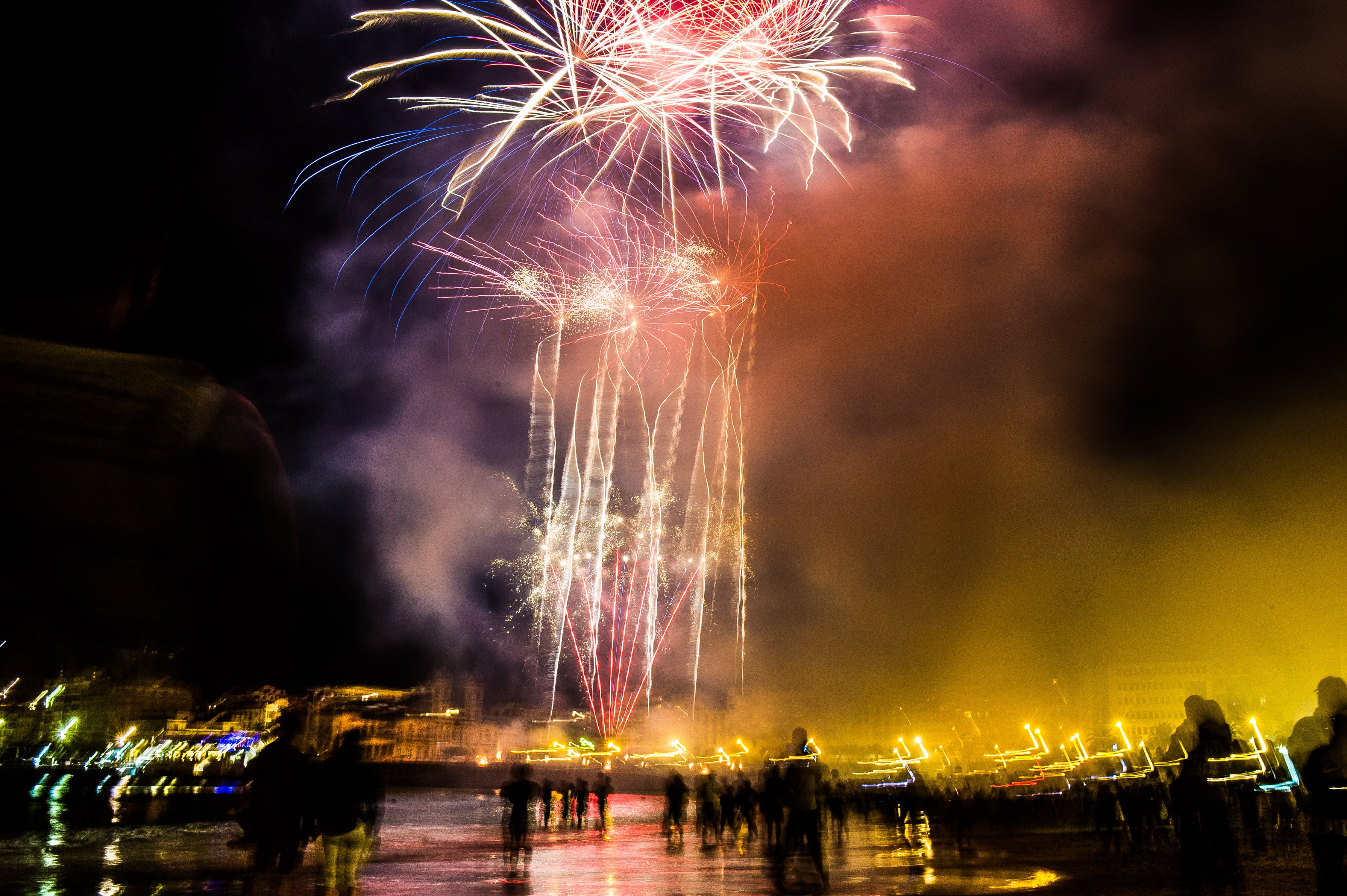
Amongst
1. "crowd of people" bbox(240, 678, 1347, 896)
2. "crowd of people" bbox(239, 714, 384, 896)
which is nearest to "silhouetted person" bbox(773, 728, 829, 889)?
"crowd of people" bbox(240, 678, 1347, 896)

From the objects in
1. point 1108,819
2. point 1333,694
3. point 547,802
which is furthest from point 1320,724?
point 547,802

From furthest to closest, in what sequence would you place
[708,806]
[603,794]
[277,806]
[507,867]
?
1. [603,794]
2. [708,806]
3. [507,867]
4. [277,806]

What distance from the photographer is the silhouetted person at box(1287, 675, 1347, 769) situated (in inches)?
215

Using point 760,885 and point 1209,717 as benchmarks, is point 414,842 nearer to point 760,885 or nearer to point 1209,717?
point 760,885

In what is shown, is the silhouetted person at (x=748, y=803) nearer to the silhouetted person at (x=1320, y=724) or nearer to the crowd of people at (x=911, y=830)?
Answer: the crowd of people at (x=911, y=830)

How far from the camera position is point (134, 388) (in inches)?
206

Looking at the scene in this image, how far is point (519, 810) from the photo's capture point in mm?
11492

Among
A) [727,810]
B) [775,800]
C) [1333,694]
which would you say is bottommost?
[727,810]

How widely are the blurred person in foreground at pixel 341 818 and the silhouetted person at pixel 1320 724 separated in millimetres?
6319

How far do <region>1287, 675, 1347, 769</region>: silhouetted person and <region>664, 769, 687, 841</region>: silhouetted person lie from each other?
Answer: 37.7 ft

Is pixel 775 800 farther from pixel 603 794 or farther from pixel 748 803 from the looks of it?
pixel 603 794

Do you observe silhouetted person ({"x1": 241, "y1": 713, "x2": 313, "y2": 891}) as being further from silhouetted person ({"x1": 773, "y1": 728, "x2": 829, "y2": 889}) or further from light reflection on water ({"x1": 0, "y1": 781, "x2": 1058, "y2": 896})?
silhouetted person ({"x1": 773, "y1": 728, "x2": 829, "y2": 889})

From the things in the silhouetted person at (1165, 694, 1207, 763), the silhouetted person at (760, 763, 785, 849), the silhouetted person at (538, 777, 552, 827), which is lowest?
the silhouetted person at (538, 777, 552, 827)

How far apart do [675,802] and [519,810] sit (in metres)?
5.45
